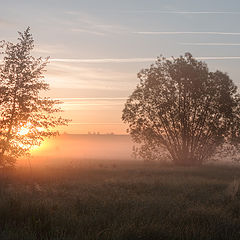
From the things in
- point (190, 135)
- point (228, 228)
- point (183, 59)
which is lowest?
point (228, 228)

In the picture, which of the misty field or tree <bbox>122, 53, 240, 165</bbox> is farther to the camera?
tree <bbox>122, 53, 240, 165</bbox>

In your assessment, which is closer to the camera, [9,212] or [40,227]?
[40,227]

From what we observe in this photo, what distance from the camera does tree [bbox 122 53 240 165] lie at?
35.5 metres

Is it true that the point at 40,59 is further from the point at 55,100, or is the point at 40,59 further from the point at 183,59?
the point at 183,59

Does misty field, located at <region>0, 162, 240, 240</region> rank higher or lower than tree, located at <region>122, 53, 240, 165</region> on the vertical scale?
lower

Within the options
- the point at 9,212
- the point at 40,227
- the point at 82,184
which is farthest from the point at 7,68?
the point at 40,227

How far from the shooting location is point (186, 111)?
35500 mm

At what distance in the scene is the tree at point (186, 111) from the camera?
35500mm

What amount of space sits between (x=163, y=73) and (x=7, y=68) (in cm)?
1685

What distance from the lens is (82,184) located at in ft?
60.2

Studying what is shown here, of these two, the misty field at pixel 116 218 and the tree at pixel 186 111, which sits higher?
the tree at pixel 186 111

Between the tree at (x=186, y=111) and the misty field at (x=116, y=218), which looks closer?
the misty field at (x=116, y=218)

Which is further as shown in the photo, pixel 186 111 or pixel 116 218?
pixel 186 111

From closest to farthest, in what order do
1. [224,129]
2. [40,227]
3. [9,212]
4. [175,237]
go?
[175,237], [40,227], [9,212], [224,129]
